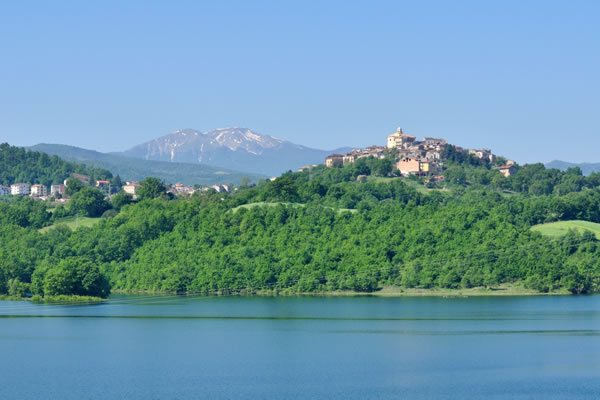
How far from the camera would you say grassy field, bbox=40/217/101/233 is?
416ft

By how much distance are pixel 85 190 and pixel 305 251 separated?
4550 centimetres

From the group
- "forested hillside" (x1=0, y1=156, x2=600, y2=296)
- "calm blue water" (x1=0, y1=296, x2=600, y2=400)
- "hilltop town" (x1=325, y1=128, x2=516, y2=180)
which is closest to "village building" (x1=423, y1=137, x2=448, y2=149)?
"hilltop town" (x1=325, y1=128, x2=516, y2=180)

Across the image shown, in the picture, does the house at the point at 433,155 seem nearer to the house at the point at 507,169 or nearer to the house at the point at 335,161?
the house at the point at 507,169

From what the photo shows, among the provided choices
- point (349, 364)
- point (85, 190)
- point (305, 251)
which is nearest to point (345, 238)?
point (305, 251)

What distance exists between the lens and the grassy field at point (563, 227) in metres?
105

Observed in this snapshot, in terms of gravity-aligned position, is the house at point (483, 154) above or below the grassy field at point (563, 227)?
above

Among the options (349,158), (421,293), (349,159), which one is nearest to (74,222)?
(421,293)

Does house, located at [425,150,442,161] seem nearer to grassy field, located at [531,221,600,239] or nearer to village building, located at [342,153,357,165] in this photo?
village building, located at [342,153,357,165]

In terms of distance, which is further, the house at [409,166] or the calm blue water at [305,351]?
the house at [409,166]

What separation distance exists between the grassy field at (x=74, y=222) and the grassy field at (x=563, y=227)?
1838 inches

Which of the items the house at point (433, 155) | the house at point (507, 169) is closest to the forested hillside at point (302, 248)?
the house at point (507, 169)

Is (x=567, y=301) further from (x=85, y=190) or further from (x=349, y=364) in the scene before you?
(x=85, y=190)

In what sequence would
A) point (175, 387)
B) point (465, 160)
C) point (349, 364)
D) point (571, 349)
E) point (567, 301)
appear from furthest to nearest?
1. point (465, 160)
2. point (567, 301)
3. point (571, 349)
4. point (349, 364)
5. point (175, 387)

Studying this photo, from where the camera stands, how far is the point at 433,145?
18262 cm
